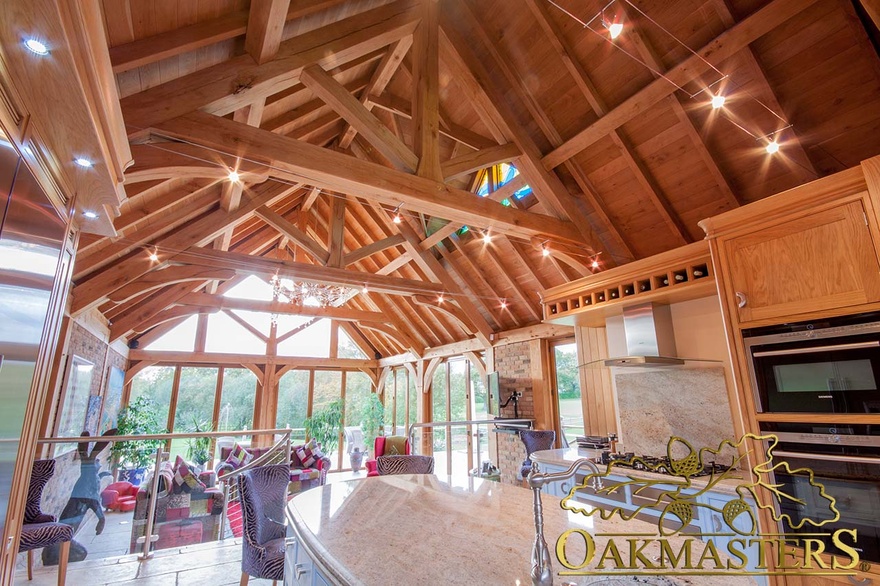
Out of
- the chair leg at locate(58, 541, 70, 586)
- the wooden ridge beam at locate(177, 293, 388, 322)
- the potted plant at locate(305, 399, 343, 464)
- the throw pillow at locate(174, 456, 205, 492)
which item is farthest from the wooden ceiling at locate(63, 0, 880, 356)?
the potted plant at locate(305, 399, 343, 464)

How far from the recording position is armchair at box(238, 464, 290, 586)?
234 cm

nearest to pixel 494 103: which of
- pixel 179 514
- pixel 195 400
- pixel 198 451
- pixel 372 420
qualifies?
pixel 179 514

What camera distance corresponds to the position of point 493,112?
4.55 m

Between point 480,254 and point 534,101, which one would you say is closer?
point 534,101

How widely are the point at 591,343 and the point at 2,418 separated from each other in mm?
5453

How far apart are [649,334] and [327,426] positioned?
29.7ft

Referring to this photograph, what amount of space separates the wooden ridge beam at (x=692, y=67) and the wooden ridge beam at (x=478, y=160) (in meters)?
0.51

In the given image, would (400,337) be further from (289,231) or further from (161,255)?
(161,255)

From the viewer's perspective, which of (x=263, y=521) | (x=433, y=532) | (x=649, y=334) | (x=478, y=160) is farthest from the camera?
(x=478, y=160)

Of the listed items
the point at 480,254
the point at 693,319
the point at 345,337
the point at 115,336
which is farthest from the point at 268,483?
the point at 345,337

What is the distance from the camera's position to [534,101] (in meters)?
4.47

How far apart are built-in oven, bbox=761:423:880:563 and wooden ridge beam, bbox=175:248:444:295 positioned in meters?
5.58

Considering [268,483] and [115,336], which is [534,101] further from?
[115,336]

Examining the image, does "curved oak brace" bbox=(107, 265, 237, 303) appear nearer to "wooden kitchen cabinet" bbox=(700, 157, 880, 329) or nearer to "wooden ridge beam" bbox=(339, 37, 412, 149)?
"wooden ridge beam" bbox=(339, 37, 412, 149)
